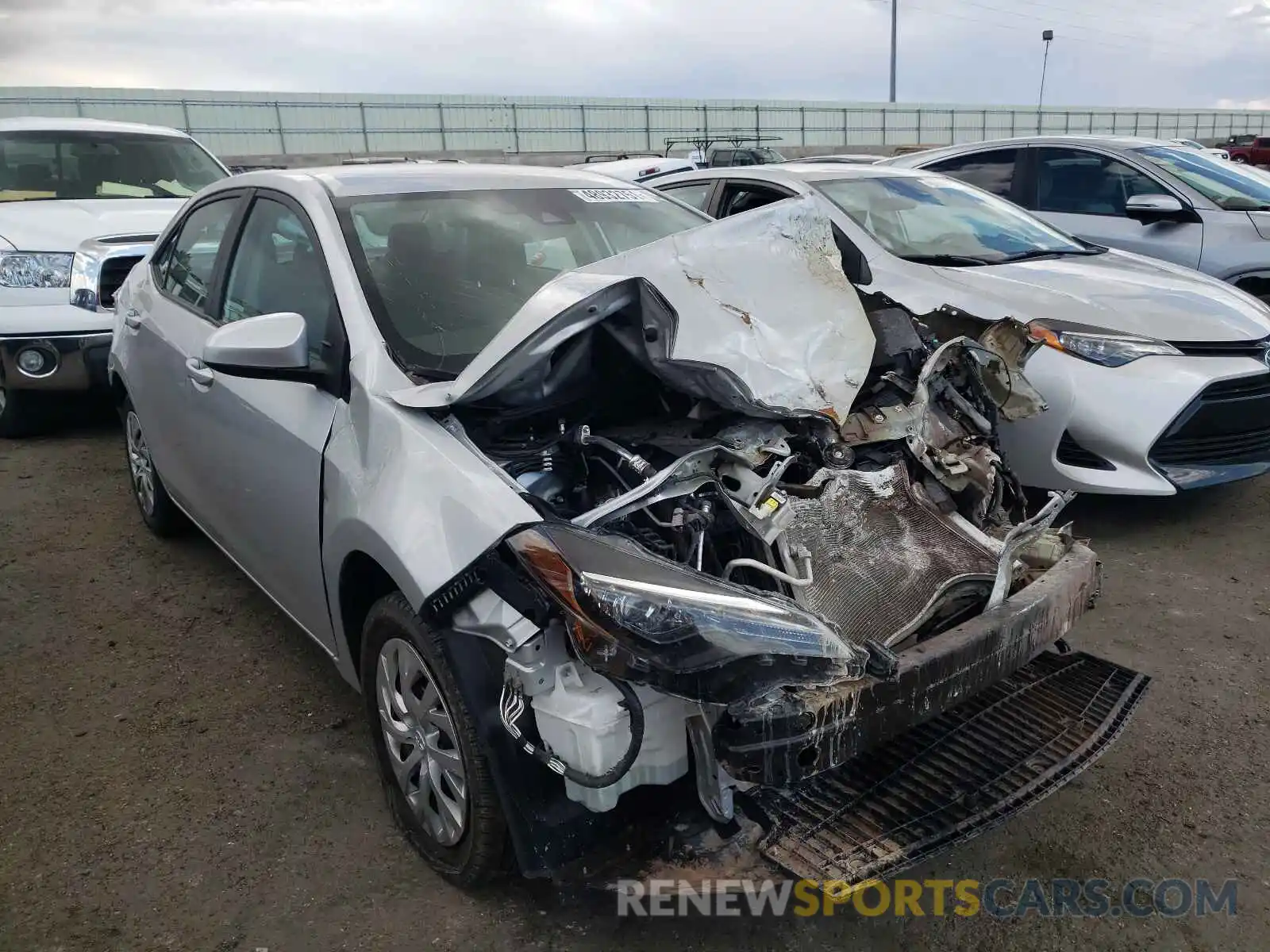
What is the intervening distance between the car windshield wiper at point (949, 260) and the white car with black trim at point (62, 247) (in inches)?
173

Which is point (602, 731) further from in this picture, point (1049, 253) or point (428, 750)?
point (1049, 253)

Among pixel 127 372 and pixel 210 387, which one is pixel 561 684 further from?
pixel 127 372

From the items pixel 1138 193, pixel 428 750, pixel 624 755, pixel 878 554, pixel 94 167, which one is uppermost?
pixel 94 167

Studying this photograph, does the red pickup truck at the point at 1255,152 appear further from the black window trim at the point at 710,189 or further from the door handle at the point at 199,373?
the door handle at the point at 199,373

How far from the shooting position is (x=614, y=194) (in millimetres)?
3750

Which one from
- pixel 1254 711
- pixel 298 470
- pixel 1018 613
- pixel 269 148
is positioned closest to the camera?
pixel 1018 613

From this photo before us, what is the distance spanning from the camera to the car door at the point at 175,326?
364 cm

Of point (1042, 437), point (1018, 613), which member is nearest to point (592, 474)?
point (1018, 613)

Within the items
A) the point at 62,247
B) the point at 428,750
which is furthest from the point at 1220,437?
the point at 62,247

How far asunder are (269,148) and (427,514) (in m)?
26.5

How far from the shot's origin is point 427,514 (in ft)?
7.25

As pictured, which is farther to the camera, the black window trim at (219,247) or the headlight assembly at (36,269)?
the headlight assembly at (36,269)

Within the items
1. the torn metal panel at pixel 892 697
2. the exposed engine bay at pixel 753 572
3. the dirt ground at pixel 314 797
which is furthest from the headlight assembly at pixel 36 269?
the torn metal panel at pixel 892 697

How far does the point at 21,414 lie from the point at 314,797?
4.88 m
